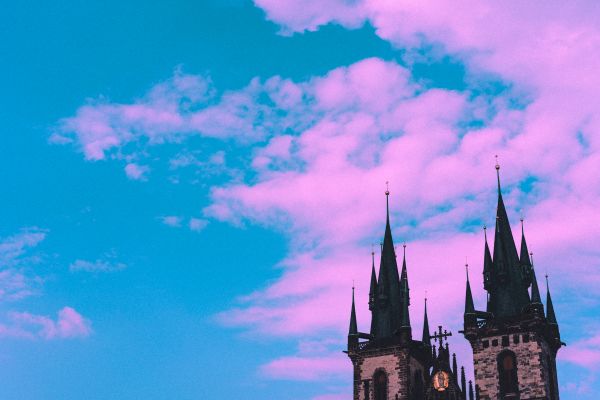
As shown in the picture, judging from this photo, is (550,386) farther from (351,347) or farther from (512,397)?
(351,347)

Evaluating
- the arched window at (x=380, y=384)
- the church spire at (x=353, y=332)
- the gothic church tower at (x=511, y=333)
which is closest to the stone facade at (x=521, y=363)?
the gothic church tower at (x=511, y=333)

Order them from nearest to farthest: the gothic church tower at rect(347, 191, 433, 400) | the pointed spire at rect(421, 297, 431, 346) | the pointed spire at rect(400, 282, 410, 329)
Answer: the gothic church tower at rect(347, 191, 433, 400), the pointed spire at rect(400, 282, 410, 329), the pointed spire at rect(421, 297, 431, 346)

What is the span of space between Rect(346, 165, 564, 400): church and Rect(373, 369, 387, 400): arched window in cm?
7

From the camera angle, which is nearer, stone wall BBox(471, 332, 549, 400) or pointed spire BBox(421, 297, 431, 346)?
stone wall BBox(471, 332, 549, 400)

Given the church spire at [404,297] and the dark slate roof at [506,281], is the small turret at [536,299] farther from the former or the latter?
the church spire at [404,297]

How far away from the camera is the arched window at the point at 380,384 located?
59438mm

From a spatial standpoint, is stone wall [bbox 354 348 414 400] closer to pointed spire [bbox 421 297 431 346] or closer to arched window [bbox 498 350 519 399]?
pointed spire [bbox 421 297 431 346]

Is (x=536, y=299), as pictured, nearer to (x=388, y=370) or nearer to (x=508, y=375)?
(x=508, y=375)

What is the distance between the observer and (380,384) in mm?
59906

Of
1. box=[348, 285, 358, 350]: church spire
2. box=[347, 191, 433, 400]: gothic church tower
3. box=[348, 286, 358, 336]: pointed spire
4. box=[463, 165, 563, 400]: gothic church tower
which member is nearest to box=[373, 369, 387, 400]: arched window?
box=[347, 191, 433, 400]: gothic church tower

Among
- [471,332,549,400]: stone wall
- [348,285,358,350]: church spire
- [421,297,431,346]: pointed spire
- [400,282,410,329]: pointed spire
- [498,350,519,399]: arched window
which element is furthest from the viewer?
[421,297,431,346]: pointed spire

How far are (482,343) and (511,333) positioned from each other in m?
2.15

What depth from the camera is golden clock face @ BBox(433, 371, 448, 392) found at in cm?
5866

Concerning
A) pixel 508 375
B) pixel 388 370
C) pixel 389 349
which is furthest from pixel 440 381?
pixel 508 375
